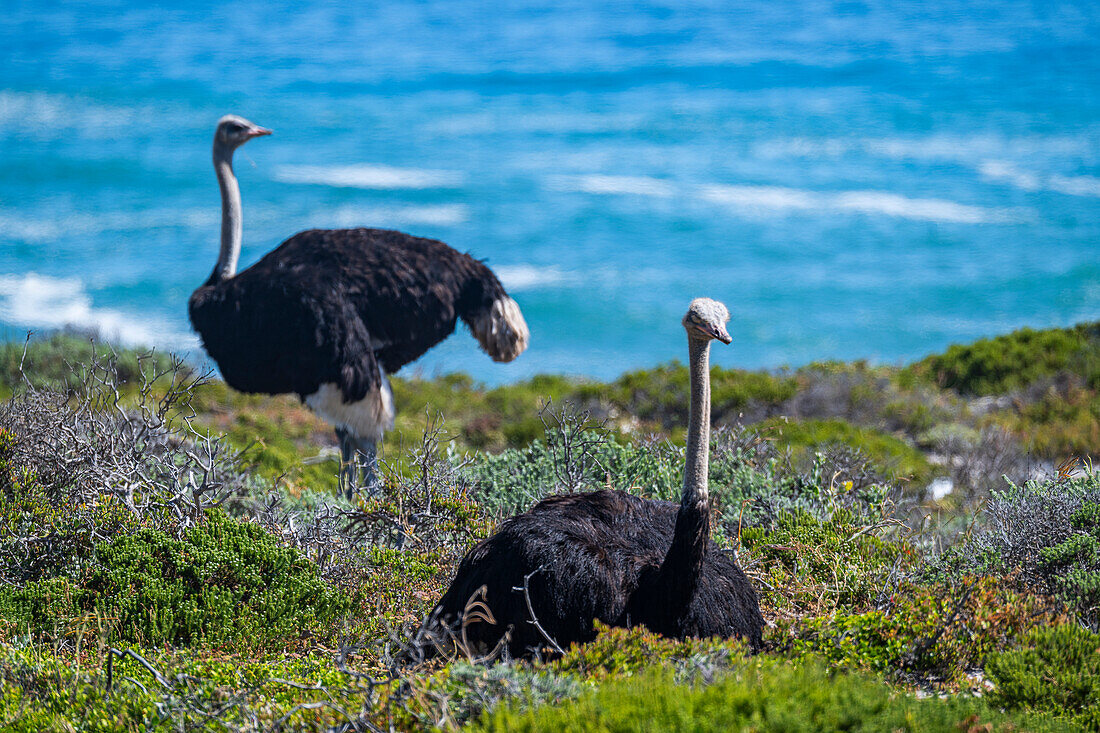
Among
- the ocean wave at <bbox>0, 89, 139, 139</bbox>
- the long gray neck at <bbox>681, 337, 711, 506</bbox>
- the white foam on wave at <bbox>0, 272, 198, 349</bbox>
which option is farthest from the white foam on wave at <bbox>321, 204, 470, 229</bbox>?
the long gray neck at <bbox>681, 337, 711, 506</bbox>

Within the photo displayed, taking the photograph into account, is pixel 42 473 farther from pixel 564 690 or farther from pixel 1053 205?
pixel 1053 205

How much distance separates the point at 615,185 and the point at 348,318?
24091 millimetres

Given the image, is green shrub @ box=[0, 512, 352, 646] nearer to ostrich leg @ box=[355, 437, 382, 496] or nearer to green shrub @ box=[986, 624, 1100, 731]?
ostrich leg @ box=[355, 437, 382, 496]

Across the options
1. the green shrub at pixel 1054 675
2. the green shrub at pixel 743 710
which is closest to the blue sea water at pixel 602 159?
the green shrub at pixel 1054 675

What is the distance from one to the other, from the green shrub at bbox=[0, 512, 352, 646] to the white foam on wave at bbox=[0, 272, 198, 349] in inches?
655

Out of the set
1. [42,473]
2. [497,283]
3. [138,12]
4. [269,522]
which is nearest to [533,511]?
[269,522]

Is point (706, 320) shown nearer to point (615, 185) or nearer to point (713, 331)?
point (713, 331)

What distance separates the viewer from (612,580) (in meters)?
4.05

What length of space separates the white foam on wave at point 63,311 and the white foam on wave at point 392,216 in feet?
16.2

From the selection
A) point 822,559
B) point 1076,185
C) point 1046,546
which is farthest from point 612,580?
point 1076,185

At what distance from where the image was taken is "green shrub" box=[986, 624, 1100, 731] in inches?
148

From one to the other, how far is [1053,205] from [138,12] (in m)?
28.2

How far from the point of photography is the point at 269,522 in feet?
18.0

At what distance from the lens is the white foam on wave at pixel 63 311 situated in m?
21.8
